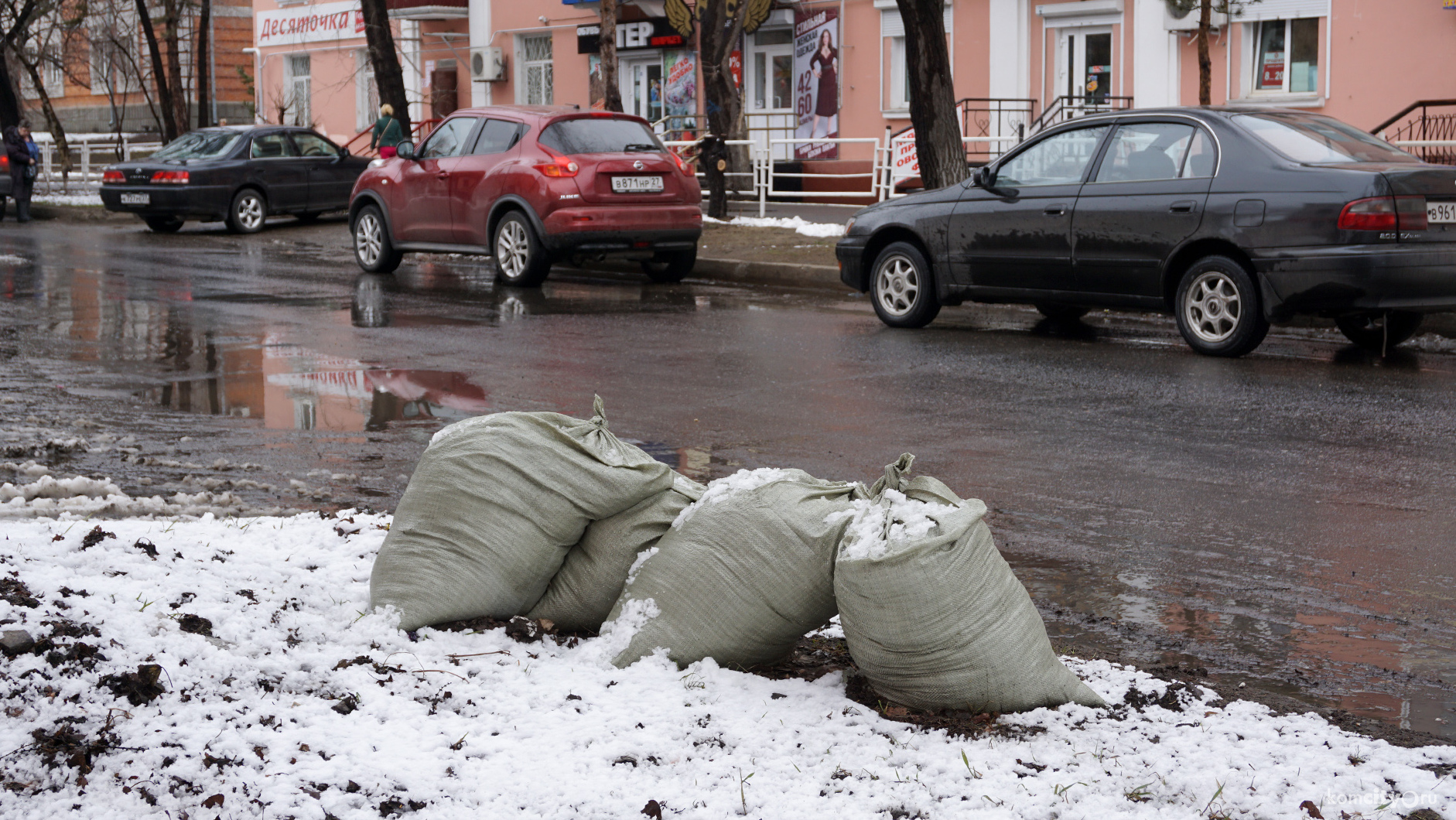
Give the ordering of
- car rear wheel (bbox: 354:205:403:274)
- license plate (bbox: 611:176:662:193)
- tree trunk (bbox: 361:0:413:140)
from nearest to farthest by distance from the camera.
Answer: license plate (bbox: 611:176:662:193), car rear wheel (bbox: 354:205:403:274), tree trunk (bbox: 361:0:413:140)

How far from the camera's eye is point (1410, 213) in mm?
9172

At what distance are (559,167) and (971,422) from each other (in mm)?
7923

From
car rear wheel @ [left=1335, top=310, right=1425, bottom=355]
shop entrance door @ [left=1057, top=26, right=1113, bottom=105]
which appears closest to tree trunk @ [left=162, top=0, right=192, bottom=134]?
shop entrance door @ [left=1057, top=26, right=1113, bottom=105]

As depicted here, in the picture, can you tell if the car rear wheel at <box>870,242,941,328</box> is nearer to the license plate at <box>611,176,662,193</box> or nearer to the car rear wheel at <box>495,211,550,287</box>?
the license plate at <box>611,176,662,193</box>

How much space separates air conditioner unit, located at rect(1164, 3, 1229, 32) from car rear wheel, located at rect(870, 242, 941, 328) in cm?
1298

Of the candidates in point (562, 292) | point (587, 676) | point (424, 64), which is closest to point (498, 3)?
point (424, 64)

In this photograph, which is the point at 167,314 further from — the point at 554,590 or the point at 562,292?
the point at 554,590

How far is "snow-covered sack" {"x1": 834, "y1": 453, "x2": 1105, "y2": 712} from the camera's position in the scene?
3.33 m

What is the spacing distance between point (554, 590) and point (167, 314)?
973 centimetres

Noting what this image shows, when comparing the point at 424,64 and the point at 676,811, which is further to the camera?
the point at 424,64

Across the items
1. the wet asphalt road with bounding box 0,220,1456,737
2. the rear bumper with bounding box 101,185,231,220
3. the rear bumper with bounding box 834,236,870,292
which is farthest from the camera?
the rear bumper with bounding box 101,185,231,220

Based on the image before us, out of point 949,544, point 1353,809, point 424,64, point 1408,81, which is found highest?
point 424,64

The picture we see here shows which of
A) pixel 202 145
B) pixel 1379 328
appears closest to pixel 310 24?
pixel 202 145

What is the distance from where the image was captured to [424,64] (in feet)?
125
